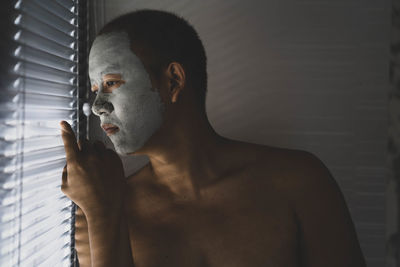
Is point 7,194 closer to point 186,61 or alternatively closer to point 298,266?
point 186,61

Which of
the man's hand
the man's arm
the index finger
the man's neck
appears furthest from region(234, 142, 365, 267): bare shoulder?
the index finger

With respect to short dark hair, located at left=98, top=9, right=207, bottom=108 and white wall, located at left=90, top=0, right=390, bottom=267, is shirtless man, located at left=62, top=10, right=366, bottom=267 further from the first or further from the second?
white wall, located at left=90, top=0, right=390, bottom=267

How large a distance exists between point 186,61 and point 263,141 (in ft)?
1.73

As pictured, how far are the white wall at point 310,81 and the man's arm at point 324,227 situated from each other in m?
0.38

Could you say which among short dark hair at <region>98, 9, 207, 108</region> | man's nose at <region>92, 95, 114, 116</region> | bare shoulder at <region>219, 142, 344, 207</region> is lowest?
bare shoulder at <region>219, 142, 344, 207</region>

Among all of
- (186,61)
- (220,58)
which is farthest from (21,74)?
(220,58)

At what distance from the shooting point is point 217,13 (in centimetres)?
126

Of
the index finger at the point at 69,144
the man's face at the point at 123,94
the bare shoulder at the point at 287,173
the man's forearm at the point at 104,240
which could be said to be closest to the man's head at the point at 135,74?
the man's face at the point at 123,94

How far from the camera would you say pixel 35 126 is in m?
0.91

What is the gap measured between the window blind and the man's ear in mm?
411

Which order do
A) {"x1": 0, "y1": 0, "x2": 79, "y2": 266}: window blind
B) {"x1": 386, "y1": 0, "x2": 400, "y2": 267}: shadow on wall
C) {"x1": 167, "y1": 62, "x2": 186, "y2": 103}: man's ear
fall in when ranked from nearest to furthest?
1. {"x1": 0, "y1": 0, "x2": 79, "y2": 266}: window blind
2. {"x1": 167, "y1": 62, "x2": 186, "y2": 103}: man's ear
3. {"x1": 386, "y1": 0, "x2": 400, "y2": 267}: shadow on wall

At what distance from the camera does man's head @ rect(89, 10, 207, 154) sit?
33.9 inches

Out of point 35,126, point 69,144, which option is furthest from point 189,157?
point 35,126

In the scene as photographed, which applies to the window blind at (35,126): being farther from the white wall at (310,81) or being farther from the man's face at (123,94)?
the white wall at (310,81)
